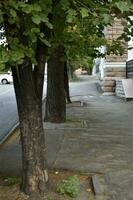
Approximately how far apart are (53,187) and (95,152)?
2475 mm

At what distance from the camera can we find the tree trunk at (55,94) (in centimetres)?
1312

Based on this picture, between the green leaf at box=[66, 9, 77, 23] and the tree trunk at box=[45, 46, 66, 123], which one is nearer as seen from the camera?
the green leaf at box=[66, 9, 77, 23]

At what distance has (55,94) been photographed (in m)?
13.3

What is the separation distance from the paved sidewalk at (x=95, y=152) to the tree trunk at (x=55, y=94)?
38cm

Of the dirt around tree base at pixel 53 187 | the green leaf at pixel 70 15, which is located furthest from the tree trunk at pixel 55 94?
the green leaf at pixel 70 15

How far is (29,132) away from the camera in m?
6.05

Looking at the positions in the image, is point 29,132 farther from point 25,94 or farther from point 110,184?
point 110,184

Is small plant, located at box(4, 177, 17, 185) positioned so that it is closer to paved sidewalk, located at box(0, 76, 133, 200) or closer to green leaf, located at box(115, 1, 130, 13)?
paved sidewalk, located at box(0, 76, 133, 200)

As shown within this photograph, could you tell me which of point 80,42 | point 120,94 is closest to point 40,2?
point 80,42

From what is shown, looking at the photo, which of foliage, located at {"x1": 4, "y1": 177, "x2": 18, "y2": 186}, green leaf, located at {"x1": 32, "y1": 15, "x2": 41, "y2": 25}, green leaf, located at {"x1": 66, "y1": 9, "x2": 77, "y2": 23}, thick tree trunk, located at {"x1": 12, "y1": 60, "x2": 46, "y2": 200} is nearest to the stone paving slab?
thick tree trunk, located at {"x1": 12, "y1": 60, "x2": 46, "y2": 200}

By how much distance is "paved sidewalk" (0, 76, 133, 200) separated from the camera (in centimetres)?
659

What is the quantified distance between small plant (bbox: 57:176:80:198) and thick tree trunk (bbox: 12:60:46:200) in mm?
246

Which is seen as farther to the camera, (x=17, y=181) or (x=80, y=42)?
(x=80, y=42)

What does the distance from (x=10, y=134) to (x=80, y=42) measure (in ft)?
10.1
